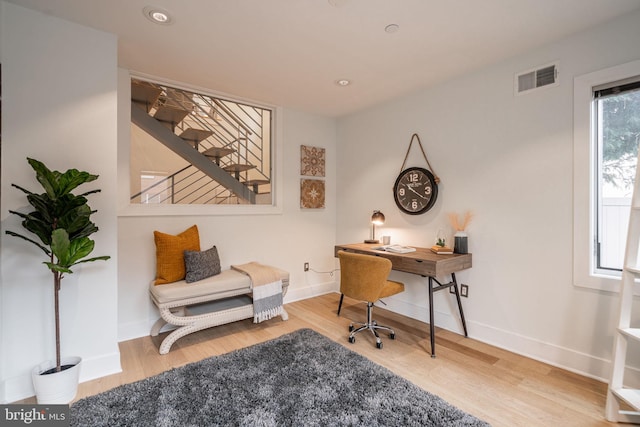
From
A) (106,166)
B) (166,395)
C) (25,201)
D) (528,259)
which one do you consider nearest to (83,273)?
(25,201)

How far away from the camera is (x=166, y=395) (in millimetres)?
1925

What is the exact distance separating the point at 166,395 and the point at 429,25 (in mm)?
3063

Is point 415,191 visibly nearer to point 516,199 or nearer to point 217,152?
point 516,199

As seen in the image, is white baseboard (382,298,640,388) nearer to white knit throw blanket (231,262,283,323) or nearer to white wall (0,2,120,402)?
white knit throw blanket (231,262,283,323)

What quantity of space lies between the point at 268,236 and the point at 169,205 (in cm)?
120

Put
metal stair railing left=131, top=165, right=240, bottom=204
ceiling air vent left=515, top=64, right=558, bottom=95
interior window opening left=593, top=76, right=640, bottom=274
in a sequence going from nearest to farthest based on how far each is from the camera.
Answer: interior window opening left=593, top=76, right=640, bottom=274 → ceiling air vent left=515, top=64, right=558, bottom=95 → metal stair railing left=131, top=165, right=240, bottom=204

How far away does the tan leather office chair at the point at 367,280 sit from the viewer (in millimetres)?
2600

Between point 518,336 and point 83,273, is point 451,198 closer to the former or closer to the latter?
point 518,336

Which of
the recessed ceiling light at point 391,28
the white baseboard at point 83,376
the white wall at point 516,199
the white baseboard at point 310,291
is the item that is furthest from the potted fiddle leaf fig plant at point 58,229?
the white wall at point 516,199

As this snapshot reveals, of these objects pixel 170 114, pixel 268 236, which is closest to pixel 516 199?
pixel 268 236

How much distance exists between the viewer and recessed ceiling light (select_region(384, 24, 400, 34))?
7.03 ft

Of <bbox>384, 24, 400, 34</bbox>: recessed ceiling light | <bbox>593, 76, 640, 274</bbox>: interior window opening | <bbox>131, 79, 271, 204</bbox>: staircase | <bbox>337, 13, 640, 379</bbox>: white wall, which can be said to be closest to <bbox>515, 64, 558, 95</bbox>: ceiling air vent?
<bbox>337, 13, 640, 379</bbox>: white wall

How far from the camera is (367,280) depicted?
2.66 metres

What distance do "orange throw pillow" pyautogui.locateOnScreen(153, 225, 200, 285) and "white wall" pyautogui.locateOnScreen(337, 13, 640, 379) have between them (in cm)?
238
